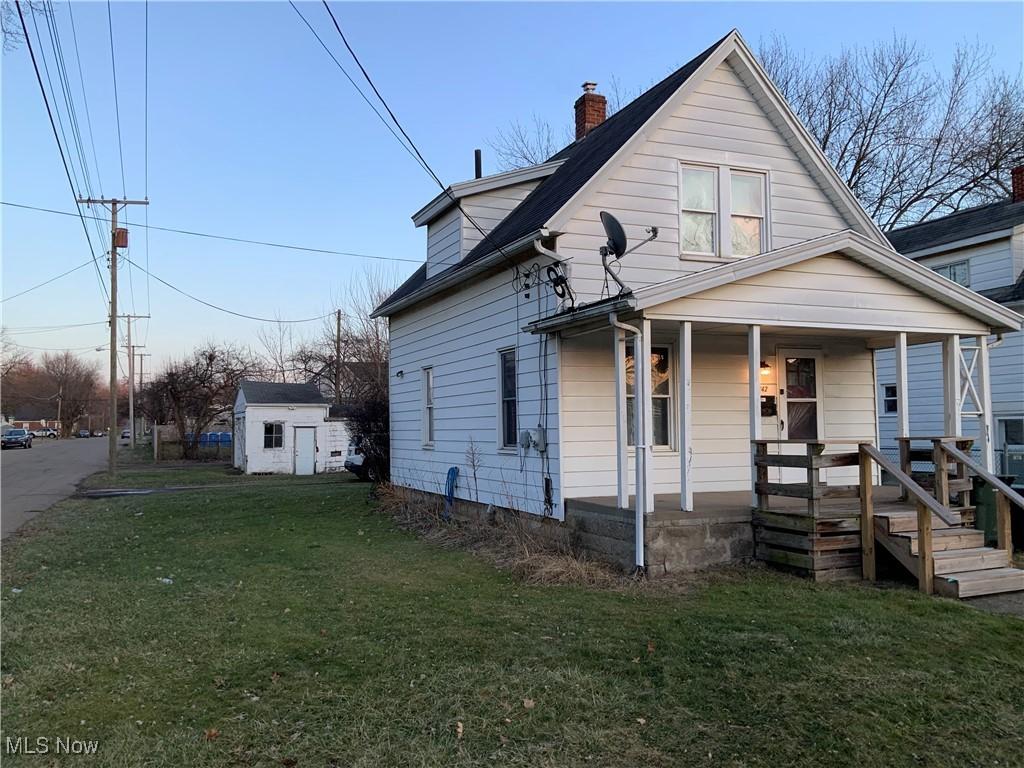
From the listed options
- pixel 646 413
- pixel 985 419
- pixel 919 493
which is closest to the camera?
pixel 919 493

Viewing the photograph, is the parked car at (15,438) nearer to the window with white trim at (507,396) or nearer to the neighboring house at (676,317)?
the neighboring house at (676,317)

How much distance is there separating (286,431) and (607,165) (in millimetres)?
22348

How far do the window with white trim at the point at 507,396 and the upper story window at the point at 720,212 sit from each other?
9.72 feet

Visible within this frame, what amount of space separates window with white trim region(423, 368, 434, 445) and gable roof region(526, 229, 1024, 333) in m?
5.10

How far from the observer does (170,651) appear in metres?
5.75

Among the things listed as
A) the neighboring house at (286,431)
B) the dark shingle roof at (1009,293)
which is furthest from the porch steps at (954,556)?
the neighboring house at (286,431)

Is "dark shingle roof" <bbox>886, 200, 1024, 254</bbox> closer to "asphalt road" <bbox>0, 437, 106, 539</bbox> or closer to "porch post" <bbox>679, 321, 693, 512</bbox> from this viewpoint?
"porch post" <bbox>679, 321, 693, 512</bbox>

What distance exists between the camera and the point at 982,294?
17.2 metres

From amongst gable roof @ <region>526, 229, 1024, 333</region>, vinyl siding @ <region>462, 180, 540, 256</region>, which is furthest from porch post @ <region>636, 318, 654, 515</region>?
vinyl siding @ <region>462, 180, 540, 256</region>

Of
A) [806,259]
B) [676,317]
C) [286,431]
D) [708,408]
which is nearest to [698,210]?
[806,259]

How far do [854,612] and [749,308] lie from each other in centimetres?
345

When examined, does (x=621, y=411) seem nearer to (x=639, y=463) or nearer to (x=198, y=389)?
(x=639, y=463)

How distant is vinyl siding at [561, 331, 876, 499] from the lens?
980 cm

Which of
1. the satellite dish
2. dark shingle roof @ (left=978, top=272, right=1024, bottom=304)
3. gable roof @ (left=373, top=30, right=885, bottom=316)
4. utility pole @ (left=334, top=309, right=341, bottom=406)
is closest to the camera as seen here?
the satellite dish
